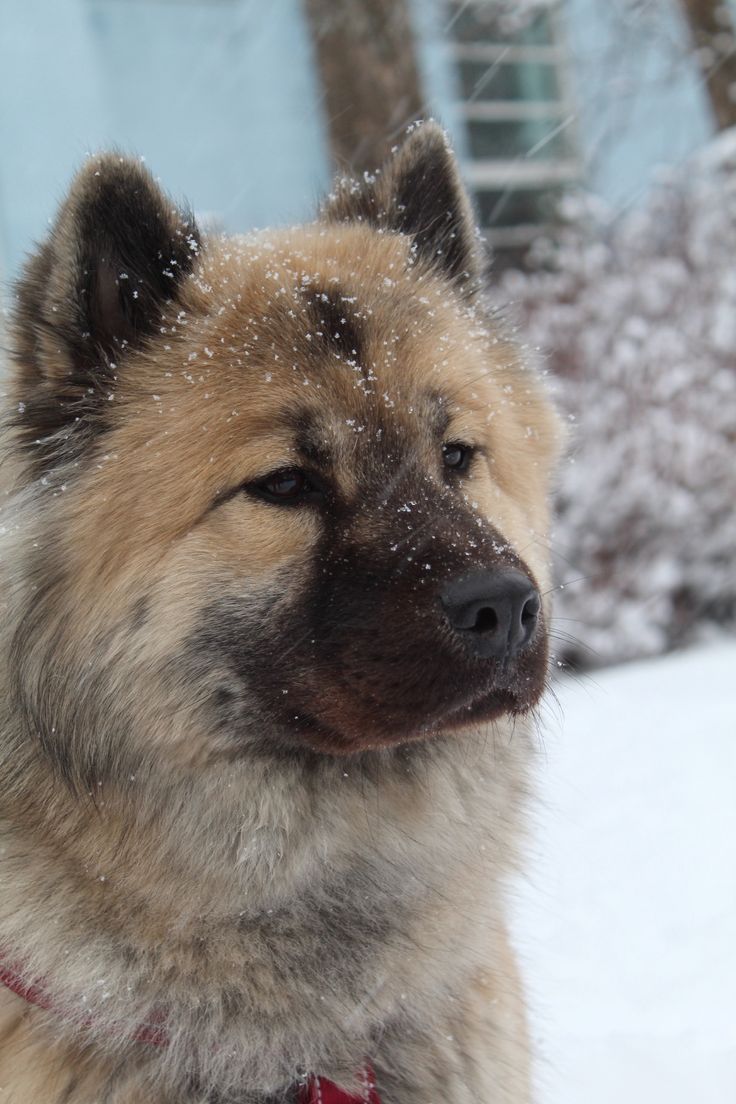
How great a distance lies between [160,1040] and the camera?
5.90 feet

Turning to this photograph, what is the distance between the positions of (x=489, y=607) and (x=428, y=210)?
115cm

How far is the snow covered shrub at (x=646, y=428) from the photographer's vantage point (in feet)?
22.4

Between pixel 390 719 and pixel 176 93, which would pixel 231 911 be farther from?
pixel 176 93

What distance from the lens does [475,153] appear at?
40.7 feet

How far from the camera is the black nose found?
1.71 metres

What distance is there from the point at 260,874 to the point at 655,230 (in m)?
7.07

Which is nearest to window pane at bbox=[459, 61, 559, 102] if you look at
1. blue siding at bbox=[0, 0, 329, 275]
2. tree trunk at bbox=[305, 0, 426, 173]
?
blue siding at bbox=[0, 0, 329, 275]

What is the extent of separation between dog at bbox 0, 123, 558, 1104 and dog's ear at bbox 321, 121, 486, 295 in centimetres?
47

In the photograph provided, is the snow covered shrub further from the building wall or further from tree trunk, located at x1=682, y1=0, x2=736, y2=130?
tree trunk, located at x1=682, y1=0, x2=736, y2=130

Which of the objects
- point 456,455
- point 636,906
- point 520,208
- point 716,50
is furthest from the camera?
point 520,208

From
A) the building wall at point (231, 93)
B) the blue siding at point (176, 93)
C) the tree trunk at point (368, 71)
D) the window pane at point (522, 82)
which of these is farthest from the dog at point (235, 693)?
the window pane at point (522, 82)

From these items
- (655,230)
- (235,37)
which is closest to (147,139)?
(235,37)

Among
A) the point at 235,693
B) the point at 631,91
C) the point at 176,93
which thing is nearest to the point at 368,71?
the point at 631,91

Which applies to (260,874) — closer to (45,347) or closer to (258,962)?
(258,962)
